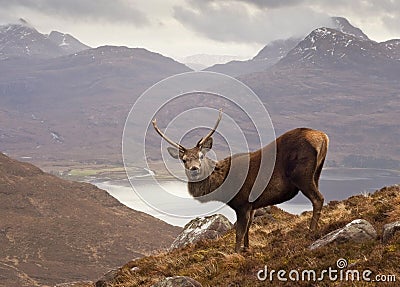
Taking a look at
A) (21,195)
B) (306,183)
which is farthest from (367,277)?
(21,195)

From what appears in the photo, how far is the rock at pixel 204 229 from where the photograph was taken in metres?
22.1

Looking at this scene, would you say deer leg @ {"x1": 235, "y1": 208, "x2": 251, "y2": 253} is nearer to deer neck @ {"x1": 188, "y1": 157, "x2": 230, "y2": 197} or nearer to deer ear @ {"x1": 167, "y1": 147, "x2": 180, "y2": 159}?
deer neck @ {"x1": 188, "y1": 157, "x2": 230, "y2": 197}

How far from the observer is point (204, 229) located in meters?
22.6

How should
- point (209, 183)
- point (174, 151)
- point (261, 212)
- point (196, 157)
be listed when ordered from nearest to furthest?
point (196, 157), point (174, 151), point (209, 183), point (261, 212)

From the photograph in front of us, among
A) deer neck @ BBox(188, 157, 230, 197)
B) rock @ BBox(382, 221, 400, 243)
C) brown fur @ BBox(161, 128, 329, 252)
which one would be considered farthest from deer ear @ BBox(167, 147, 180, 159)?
rock @ BBox(382, 221, 400, 243)

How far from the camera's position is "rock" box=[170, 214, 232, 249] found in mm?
22130

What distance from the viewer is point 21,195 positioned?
181 m

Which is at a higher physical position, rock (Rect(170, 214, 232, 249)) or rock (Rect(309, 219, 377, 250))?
rock (Rect(309, 219, 377, 250))

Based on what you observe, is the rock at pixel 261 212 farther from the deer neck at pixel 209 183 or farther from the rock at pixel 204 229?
the deer neck at pixel 209 183

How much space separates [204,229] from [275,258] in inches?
403

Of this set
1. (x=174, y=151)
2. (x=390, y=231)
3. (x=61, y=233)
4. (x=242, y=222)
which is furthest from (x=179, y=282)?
(x=61, y=233)

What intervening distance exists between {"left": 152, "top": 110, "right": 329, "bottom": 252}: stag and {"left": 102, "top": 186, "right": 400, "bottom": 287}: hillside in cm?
96

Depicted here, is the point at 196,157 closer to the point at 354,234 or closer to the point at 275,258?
the point at 275,258

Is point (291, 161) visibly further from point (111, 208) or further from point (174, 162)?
point (111, 208)
